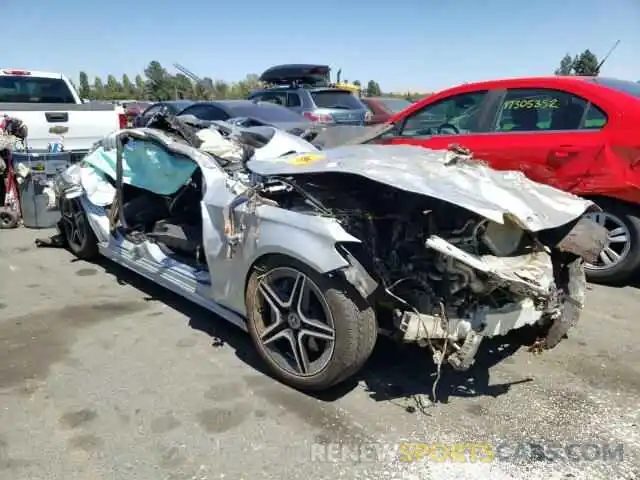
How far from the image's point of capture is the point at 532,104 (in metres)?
5.41

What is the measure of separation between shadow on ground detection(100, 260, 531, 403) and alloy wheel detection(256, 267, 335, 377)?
199 mm

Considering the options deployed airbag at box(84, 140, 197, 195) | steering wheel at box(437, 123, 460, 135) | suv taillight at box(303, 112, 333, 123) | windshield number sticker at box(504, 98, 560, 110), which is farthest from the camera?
suv taillight at box(303, 112, 333, 123)

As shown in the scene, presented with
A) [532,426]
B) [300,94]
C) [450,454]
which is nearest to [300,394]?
[450,454]

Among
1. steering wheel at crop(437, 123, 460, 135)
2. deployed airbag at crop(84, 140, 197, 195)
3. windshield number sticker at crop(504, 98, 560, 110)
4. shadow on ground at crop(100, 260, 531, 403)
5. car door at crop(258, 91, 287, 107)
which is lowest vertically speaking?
shadow on ground at crop(100, 260, 531, 403)

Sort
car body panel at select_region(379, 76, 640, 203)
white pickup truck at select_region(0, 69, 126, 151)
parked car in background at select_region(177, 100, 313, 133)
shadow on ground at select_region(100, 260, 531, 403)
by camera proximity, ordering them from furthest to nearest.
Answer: parked car in background at select_region(177, 100, 313, 133)
white pickup truck at select_region(0, 69, 126, 151)
car body panel at select_region(379, 76, 640, 203)
shadow on ground at select_region(100, 260, 531, 403)

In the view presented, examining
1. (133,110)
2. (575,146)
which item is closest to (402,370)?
(575,146)

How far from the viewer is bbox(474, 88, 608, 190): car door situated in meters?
4.92

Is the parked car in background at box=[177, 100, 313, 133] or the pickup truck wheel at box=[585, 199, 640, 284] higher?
the parked car in background at box=[177, 100, 313, 133]

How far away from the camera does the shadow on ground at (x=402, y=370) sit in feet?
10.6

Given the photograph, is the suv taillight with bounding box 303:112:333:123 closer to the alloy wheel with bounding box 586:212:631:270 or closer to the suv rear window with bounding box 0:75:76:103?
the suv rear window with bounding box 0:75:76:103

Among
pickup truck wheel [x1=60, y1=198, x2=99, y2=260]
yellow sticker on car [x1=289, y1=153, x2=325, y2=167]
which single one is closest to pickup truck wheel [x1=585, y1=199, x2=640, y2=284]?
yellow sticker on car [x1=289, y1=153, x2=325, y2=167]

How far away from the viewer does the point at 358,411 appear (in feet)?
10.0

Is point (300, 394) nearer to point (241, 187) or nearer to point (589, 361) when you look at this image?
point (241, 187)

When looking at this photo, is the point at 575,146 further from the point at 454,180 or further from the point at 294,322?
the point at 294,322
